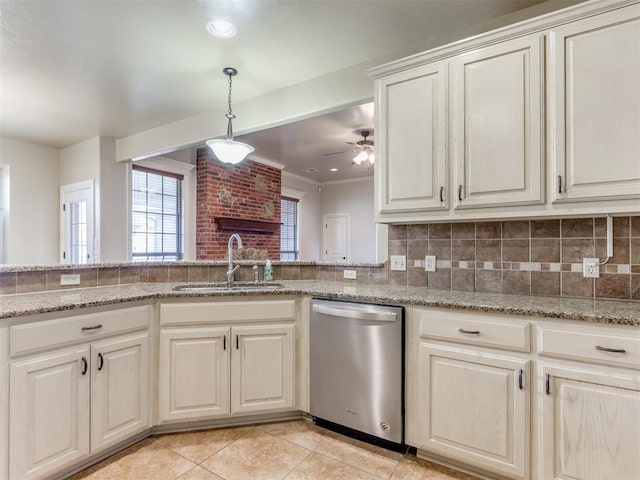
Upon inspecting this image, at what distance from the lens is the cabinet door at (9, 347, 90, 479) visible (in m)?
1.51

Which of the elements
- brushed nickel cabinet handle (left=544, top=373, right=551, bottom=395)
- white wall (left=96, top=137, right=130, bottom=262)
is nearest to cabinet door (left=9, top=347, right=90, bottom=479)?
brushed nickel cabinet handle (left=544, top=373, right=551, bottom=395)

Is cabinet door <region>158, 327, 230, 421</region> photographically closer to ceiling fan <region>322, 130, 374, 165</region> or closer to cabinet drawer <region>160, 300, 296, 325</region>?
cabinet drawer <region>160, 300, 296, 325</region>

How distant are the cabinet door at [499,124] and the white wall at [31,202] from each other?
5.59 m

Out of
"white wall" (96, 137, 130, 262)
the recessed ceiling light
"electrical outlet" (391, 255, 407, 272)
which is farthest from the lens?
"white wall" (96, 137, 130, 262)

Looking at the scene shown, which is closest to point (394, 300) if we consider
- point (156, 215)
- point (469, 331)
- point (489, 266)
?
point (469, 331)

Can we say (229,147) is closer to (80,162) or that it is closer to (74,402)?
(74,402)

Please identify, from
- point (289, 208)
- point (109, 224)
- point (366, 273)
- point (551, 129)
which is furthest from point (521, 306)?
point (289, 208)

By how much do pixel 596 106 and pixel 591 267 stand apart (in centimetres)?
85

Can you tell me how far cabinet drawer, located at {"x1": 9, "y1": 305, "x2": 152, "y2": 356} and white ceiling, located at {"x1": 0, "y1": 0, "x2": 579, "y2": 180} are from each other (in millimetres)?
1784

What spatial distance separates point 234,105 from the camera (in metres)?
3.31

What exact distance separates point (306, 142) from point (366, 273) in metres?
2.76

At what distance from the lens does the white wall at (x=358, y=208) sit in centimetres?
719

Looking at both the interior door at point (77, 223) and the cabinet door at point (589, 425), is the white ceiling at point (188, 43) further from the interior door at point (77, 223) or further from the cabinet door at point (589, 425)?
the cabinet door at point (589, 425)

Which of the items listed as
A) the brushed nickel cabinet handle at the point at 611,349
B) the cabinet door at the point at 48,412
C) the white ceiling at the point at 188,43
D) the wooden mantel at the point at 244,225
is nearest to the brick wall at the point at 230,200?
the wooden mantel at the point at 244,225
